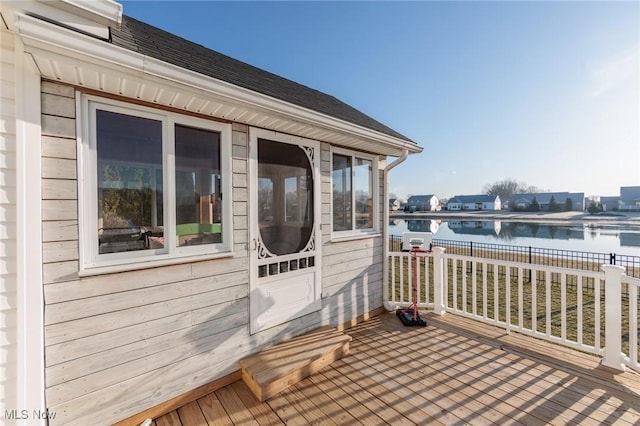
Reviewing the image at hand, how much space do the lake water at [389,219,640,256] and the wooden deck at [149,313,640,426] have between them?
29.2 feet

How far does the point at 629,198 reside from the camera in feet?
88.9

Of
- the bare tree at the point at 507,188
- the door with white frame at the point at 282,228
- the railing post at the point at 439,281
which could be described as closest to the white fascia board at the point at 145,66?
the door with white frame at the point at 282,228

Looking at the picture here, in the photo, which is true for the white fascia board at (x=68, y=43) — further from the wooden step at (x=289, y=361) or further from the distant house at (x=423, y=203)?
the distant house at (x=423, y=203)

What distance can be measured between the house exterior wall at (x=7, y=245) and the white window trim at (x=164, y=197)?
0.94ft

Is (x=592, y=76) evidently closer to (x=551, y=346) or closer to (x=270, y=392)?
(x=551, y=346)

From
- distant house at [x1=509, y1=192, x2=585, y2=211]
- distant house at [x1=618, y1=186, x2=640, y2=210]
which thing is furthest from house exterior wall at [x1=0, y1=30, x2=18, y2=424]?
distant house at [x1=509, y1=192, x2=585, y2=211]

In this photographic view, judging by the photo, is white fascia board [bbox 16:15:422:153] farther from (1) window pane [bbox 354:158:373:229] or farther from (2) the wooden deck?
(2) the wooden deck

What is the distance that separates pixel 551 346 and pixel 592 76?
6.90 metres

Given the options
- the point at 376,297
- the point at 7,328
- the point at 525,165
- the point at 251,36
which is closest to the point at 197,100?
the point at 7,328

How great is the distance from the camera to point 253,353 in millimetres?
2492

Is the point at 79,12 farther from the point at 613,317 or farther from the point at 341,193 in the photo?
the point at 613,317

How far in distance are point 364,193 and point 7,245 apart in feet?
11.3

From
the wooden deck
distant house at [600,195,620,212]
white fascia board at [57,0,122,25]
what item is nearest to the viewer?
white fascia board at [57,0,122,25]

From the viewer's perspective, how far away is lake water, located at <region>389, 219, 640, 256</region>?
15.1 meters
